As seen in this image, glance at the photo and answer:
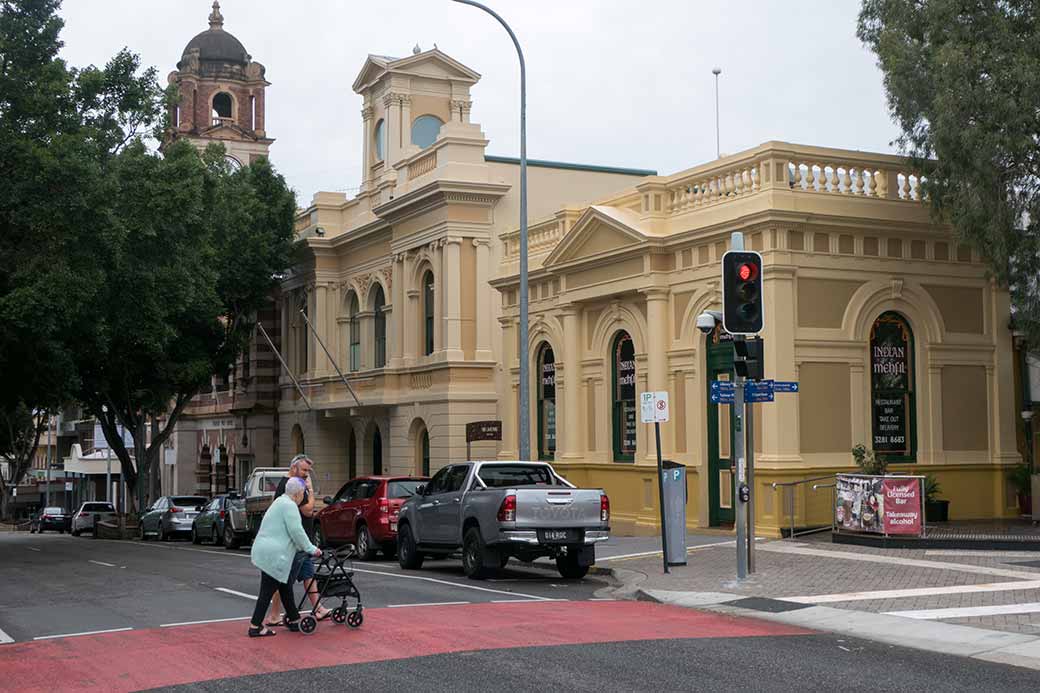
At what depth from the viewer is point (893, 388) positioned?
84.0 feet

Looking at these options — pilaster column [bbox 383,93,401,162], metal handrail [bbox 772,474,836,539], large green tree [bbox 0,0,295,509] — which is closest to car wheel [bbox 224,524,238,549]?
large green tree [bbox 0,0,295,509]

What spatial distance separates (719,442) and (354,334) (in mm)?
22305

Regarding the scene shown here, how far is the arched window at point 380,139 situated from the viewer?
1731 inches

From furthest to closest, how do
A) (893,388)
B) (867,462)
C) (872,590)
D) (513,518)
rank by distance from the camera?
(893,388) < (867,462) < (513,518) < (872,590)

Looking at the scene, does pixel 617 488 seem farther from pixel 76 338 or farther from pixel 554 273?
pixel 76 338

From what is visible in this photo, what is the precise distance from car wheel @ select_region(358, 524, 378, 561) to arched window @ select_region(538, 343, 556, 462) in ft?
27.4

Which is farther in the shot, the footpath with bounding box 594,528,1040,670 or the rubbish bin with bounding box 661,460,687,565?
the rubbish bin with bounding box 661,460,687,565

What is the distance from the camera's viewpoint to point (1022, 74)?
69.5 ft

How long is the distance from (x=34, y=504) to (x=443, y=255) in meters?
66.5

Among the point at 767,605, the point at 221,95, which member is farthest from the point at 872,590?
the point at 221,95

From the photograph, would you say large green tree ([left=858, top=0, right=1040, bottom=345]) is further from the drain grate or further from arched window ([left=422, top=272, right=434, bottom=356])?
arched window ([left=422, top=272, right=434, bottom=356])

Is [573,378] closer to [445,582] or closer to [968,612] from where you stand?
[445,582]

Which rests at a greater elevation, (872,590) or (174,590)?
(872,590)

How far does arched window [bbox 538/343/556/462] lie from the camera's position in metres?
32.1
